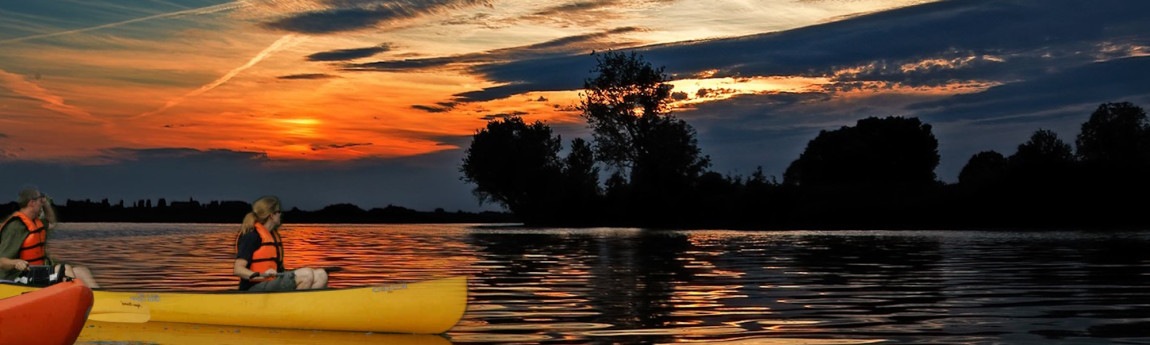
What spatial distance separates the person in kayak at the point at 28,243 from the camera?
1464cm

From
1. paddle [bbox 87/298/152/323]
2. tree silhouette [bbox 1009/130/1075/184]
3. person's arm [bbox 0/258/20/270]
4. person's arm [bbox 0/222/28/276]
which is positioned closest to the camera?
person's arm [bbox 0/258/20/270]

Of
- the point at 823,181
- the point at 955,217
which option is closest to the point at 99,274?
the point at 955,217

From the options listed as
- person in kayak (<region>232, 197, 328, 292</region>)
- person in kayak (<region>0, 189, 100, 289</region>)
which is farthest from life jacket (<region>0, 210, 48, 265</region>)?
person in kayak (<region>232, 197, 328, 292</region>)

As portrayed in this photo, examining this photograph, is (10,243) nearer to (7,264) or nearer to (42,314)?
(7,264)

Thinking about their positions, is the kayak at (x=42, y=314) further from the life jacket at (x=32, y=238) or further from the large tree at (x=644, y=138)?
the large tree at (x=644, y=138)

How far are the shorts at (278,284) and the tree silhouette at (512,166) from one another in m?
98.9

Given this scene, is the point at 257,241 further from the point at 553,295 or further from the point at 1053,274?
the point at 1053,274

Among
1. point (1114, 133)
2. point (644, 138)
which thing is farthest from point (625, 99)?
point (1114, 133)

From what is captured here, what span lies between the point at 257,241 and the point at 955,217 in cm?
6523

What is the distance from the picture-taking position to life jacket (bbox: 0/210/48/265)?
14.8 metres

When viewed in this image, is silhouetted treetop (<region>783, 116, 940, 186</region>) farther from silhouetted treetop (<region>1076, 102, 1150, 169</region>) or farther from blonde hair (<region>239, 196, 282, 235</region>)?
blonde hair (<region>239, 196, 282, 235</region>)

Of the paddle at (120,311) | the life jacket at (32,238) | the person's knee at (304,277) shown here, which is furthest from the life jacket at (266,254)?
the life jacket at (32,238)

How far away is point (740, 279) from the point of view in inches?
963

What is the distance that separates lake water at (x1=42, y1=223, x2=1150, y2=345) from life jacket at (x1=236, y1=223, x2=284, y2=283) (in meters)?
0.84
